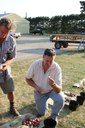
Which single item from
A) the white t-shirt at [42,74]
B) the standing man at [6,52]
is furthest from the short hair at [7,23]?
the white t-shirt at [42,74]

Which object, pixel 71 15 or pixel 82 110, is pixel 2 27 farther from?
pixel 71 15

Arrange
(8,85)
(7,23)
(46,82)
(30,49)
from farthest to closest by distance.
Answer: (30,49) < (46,82) < (8,85) < (7,23)

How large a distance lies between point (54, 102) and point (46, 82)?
0.36m

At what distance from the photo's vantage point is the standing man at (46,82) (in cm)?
477

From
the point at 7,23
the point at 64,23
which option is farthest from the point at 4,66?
the point at 64,23

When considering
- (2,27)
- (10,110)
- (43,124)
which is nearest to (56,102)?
(43,124)

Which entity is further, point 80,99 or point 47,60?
point 80,99

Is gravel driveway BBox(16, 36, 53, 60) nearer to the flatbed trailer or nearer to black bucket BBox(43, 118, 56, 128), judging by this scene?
the flatbed trailer

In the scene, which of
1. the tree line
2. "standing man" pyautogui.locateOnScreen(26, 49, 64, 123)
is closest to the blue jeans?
"standing man" pyautogui.locateOnScreen(26, 49, 64, 123)

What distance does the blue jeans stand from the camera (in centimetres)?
478

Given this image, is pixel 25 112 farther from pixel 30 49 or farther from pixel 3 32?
pixel 30 49

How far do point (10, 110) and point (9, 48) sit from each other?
1.22 metres

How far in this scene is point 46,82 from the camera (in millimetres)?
4918

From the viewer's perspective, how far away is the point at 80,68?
10266 mm
